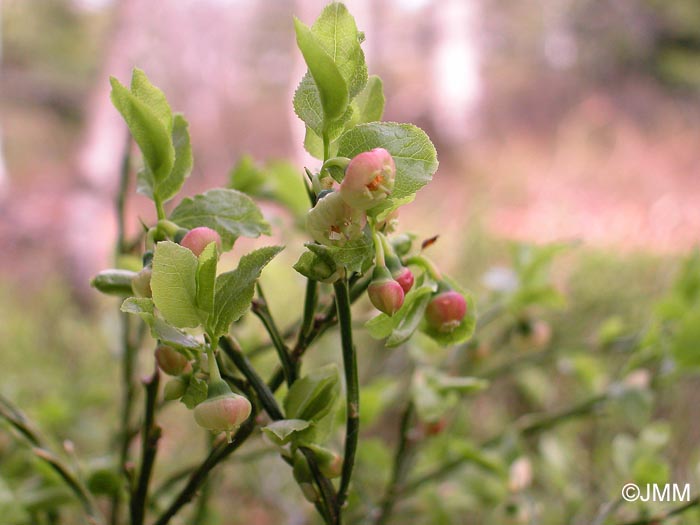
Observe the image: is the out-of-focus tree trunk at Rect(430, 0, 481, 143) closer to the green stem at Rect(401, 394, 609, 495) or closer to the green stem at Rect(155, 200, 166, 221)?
the green stem at Rect(401, 394, 609, 495)

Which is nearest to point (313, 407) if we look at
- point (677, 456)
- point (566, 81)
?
point (677, 456)

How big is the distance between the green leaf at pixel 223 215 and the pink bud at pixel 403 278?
0.06m

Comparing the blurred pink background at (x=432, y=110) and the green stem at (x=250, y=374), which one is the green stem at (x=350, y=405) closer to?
the green stem at (x=250, y=374)

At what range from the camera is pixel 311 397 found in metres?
0.28

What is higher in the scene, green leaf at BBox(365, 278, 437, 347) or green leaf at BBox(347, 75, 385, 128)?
green leaf at BBox(347, 75, 385, 128)

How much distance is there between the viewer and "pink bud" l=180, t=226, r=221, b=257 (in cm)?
25

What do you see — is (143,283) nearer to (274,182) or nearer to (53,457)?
(53,457)

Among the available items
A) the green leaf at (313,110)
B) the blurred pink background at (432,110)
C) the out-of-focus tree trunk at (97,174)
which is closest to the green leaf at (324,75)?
the green leaf at (313,110)

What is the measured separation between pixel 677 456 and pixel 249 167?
2.96ft

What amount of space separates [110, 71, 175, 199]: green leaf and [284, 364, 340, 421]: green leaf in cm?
10

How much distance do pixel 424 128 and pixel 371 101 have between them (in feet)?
19.4

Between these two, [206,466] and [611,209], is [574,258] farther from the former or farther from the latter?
[611,209]

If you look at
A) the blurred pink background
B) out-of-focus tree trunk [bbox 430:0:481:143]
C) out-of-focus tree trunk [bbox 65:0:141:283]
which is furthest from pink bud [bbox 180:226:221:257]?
out-of-focus tree trunk [bbox 430:0:481:143]

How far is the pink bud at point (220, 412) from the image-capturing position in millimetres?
229
